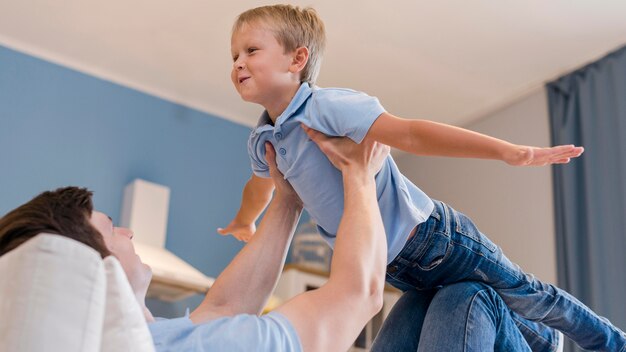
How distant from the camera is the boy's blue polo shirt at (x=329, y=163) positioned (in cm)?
157

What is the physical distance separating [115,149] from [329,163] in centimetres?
229

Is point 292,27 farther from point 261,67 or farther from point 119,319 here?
point 119,319

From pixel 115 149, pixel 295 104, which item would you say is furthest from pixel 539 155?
pixel 115 149

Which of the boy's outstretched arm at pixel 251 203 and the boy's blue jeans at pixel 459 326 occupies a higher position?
the boy's outstretched arm at pixel 251 203

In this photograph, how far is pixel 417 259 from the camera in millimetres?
1659

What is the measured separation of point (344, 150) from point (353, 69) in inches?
86.8

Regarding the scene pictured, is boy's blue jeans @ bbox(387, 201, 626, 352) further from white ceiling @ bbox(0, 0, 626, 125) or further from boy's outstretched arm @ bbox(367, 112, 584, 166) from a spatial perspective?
white ceiling @ bbox(0, 0, 626, 125)

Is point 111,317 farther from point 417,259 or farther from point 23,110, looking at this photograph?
point 23,110

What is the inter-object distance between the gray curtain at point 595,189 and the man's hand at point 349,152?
186 centimetres

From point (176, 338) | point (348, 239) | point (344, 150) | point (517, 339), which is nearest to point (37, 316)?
point (176, 338)

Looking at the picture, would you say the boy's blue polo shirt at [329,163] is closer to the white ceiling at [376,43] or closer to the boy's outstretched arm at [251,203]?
the boy's outstretched arm at [251,203]

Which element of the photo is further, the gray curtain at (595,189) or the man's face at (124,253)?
the gray curtain at (595,189)

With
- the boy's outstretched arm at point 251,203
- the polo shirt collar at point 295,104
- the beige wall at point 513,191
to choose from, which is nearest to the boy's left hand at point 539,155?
the polo shirt collar at point 295,104

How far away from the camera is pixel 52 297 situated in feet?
2.72
